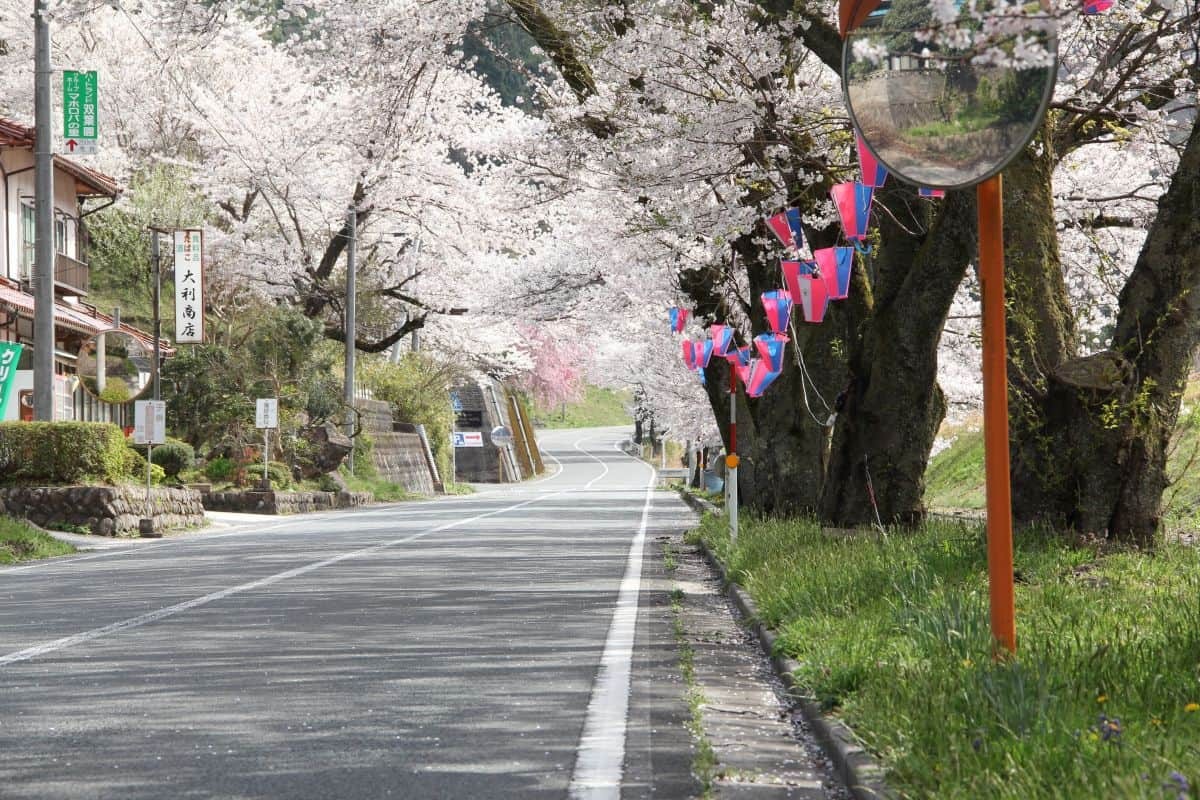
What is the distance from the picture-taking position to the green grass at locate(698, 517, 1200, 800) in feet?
14.1

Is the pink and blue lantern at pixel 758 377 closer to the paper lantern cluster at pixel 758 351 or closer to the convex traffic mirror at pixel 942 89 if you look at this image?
the paper lantern cluster at pixel 758 351

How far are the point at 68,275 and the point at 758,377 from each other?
20.5 meters

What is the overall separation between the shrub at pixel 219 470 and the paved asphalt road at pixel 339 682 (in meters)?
17.9

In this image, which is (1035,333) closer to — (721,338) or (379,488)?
(721,338)

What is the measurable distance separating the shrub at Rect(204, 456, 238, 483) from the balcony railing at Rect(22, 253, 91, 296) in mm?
5395

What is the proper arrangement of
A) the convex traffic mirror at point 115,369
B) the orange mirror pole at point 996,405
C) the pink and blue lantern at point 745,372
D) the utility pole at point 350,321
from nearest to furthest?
the orange mirror pole at point 996,405, the pink and blue lantern at point 745,372, the convex traffic mirror at point 115,369, the utility pole at point 350,321

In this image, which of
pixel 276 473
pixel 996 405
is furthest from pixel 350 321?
pixel 996 405

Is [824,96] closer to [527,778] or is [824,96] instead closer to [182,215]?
[527,778]

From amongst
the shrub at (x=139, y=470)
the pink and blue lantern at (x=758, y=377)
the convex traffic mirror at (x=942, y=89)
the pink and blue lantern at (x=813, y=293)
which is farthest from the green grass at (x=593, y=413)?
the convex traffic mirror at (x=942, y=89)

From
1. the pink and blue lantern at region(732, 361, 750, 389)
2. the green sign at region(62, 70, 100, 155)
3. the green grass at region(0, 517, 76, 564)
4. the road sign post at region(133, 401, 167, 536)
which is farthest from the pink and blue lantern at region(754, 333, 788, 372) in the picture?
the green sign at region(62, 70, 100, 155)

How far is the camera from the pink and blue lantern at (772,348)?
1795 cm

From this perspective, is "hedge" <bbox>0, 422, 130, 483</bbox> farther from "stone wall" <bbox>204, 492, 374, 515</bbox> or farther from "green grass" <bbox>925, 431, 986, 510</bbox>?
"green grass" <bbox>925, 431, 986, 510</bbox>

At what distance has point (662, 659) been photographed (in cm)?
838

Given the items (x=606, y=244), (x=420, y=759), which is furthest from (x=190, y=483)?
(x=420, y=759)
